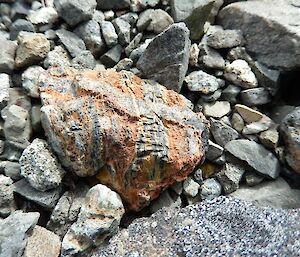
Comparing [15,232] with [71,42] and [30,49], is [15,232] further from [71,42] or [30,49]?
[71,42]

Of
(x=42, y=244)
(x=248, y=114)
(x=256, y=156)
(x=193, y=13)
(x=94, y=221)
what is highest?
(x=193, y=13)

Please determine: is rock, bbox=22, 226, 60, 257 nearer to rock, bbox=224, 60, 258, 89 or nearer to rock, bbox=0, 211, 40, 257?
rock, bbox=0, 211, 40, 257

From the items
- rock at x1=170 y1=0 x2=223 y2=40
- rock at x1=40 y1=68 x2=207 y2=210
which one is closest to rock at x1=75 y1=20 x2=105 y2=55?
rock at x1=40 y1=68 x2=207 y2=210

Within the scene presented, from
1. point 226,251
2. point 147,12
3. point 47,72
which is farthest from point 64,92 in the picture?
point 226,251

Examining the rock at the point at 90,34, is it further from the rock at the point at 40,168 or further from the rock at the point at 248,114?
the rock at the point at 248,114

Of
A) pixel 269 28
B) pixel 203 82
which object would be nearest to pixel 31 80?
pixel 203 82

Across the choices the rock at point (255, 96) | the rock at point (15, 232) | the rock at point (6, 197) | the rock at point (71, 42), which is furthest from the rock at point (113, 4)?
the rock at point (15, 232)

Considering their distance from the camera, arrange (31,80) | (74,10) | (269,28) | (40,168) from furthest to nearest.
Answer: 1. (269,28)
2. (74,10)
3. (31,80)
4. (40,168)
